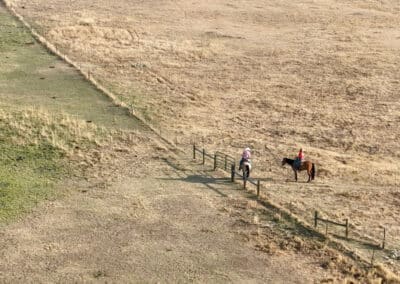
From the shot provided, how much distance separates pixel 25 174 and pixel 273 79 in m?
22.6

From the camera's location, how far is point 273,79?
45000 mm

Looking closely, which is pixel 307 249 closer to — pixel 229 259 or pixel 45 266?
pixel 229 259

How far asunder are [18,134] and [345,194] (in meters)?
16.8

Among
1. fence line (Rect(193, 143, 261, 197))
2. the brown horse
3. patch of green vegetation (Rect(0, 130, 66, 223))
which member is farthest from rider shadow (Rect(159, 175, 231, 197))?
patch of green vegetation (Rect(0, 130, 66, 223))

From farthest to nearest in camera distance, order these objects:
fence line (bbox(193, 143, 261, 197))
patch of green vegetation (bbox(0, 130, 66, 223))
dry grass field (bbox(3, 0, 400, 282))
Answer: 1. dry grass field (bbox(3, 0, 400, 282))
2. fence line (bbox(193, 143, 261, 197))
3. patch of green vegetation (bbox(0, 130, 66, 223))

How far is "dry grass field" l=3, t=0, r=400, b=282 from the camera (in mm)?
28875

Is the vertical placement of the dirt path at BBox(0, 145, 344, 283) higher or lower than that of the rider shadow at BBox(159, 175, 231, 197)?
lower

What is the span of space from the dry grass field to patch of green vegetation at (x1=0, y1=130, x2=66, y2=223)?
23.4ft

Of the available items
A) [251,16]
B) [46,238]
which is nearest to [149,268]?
[46,238]

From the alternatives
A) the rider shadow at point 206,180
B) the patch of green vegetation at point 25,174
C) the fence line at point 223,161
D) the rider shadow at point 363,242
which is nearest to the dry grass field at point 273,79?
the rider shadow at point 363,242

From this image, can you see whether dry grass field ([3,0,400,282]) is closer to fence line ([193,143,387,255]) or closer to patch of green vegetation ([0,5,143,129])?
fence line ([193,143,387,255])

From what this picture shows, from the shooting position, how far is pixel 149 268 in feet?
69.8

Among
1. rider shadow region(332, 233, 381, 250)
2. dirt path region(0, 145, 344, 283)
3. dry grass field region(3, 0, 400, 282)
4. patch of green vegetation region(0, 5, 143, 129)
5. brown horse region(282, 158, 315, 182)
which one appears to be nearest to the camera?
dirt path region(0, 145, 344, 283)

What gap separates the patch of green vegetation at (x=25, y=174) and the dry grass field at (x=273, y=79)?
7142 mm
